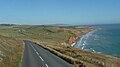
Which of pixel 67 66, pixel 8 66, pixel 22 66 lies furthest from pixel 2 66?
pixel 67 66

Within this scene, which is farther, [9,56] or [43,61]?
[9,56]

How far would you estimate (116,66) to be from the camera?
23688 millimetres

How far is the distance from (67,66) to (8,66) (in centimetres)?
625

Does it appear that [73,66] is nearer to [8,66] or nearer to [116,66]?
[116,66]

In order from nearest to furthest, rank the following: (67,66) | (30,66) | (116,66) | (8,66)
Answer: (116,66) → (8,66) → (67,66) → (30,66)

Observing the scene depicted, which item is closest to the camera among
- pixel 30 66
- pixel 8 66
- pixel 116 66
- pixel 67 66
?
pixel 116 66

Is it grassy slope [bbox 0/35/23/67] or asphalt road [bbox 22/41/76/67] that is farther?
asphalt road [bbox 22/41/76/67]

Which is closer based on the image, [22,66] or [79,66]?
[79,66]

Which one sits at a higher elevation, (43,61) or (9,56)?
(9,56)

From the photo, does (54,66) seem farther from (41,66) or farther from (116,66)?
(116,66)

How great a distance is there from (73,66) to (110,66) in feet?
14.5

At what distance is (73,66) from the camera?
87.4ft

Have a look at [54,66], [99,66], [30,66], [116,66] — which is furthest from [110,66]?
[30,66]

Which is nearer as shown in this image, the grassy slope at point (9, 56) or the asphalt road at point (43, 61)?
the grassy slope at point (9, 56)
